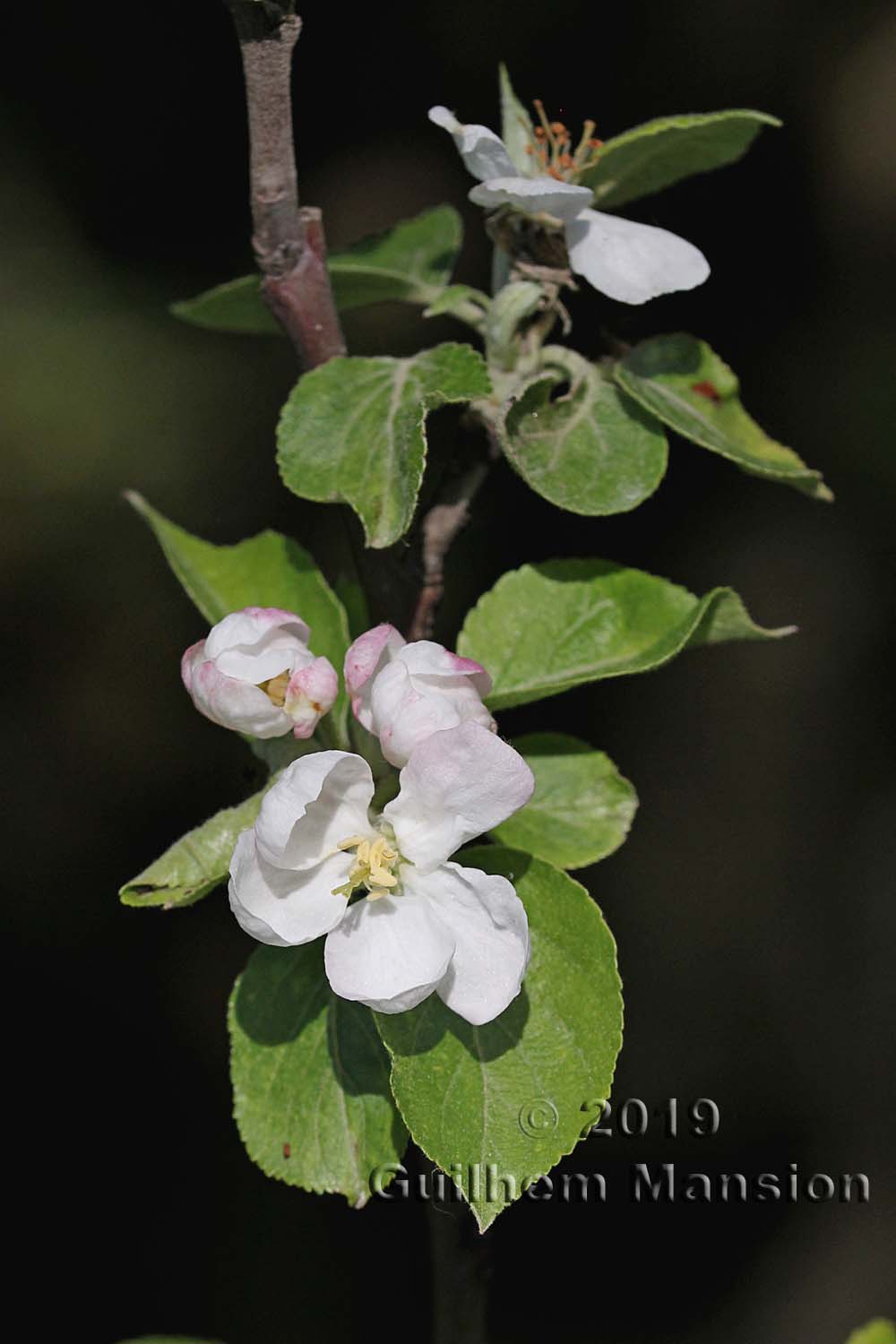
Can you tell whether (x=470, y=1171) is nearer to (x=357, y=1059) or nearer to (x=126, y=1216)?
(x=357, y=1059)

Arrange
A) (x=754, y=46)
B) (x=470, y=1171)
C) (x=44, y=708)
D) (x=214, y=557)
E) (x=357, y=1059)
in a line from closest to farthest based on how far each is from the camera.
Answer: (x=470, y=1171) < (x=357, y=1059) < (x=214, y=557) < (x=754, y=46) < (x=44, y=708)

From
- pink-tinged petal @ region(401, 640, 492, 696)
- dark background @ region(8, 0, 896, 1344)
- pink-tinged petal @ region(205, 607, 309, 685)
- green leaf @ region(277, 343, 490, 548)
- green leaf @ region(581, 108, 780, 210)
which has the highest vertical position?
green leaf @ region(581, 108, 780, 210)

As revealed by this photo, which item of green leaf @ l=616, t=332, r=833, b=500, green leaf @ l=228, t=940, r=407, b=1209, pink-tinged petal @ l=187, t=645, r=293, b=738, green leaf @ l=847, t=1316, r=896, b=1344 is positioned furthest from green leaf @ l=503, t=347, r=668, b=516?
green leaf @ l=847, t=1316, r=896, b=1344

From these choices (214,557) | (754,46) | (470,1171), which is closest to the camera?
(470,1171)

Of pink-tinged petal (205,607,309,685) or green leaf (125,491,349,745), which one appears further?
green leaf (125,491,349,745)

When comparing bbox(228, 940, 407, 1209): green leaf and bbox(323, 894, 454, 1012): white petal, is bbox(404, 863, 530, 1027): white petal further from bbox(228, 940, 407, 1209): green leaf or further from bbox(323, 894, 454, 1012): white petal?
bbox(228, 940, 407, 1209): green leaf

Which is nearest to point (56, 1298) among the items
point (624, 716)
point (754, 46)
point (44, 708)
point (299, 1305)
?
point (299, 1305)

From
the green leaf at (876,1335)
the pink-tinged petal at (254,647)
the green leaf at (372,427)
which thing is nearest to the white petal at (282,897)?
the pink-tinged petal at (254,647)

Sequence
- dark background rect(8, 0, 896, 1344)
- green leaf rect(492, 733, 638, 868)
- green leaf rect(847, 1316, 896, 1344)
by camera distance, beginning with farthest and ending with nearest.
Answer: dark background rect(8, 0, 896, 1344), green leaf rect(847, 1316, 896, 1344), green leaf rect(492, 733, 638, 868)
